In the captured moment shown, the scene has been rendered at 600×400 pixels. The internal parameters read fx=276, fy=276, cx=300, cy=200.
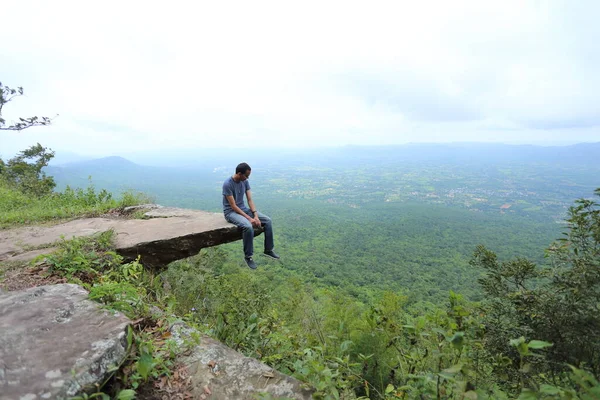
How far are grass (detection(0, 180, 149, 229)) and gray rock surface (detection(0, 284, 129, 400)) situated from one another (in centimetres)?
466

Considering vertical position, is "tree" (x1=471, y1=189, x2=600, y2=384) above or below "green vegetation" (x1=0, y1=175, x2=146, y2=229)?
below

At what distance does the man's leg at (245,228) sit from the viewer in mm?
5613

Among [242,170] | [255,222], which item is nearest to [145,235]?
[255,222]

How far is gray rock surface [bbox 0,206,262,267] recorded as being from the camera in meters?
4.68

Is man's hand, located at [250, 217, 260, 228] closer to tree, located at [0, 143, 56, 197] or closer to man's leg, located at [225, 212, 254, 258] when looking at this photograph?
man's leg, located at [225, 212, 254, 258]

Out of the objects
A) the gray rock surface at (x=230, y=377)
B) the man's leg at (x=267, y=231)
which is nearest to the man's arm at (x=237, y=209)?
the man's leg at (x=267, y=231)

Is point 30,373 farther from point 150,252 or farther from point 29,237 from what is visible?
point 29,237

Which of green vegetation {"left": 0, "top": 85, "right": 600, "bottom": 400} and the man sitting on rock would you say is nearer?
green vegetation {"left": 0, "top": 85, "right": 600, "bottom": 400}

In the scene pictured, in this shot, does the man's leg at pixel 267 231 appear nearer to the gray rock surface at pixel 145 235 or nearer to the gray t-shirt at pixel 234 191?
the gray rock surface at pixel 145 235

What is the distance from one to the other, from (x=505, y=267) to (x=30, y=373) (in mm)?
4868

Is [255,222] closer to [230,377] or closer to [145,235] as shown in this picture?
[145,235]

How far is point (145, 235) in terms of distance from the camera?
521 centimetres

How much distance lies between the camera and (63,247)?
13.0ft

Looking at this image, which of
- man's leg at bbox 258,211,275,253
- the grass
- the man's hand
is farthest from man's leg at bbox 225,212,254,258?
the grass
